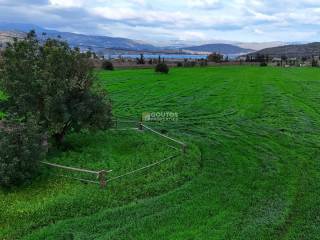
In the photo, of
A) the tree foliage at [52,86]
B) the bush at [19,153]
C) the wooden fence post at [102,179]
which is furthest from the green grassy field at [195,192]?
the tree foliage at [52,86]

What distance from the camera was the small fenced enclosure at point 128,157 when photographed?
13.1 metres

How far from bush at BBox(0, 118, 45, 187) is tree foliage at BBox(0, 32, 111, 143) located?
196cm

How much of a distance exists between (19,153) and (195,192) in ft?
17.3

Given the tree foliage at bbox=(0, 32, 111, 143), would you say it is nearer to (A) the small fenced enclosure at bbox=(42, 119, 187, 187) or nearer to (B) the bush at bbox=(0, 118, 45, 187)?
(A) the small fenced enclosure at bbox=(42, 119, 187, 187)

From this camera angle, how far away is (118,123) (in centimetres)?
2127

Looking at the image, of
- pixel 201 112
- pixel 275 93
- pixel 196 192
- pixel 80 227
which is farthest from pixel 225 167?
pixel 275 93

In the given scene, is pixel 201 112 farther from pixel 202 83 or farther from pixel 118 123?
pixel 202 83

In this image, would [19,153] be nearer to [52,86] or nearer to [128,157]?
[52,86]

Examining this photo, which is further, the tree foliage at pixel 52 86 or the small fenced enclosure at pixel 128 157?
the tree foliage at pixel 52 86

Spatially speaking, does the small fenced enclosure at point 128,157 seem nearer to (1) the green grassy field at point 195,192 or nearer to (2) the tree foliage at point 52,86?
(1) the green grassy field at point 195,192

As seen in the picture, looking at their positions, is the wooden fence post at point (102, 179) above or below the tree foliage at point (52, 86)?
below

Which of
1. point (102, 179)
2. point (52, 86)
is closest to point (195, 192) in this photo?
point (102, 179)

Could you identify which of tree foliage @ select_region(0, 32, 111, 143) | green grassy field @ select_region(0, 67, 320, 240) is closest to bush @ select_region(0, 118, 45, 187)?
green grassy field @ select_region(0, 67, 320, 240)

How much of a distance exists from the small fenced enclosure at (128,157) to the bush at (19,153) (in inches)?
34.6
